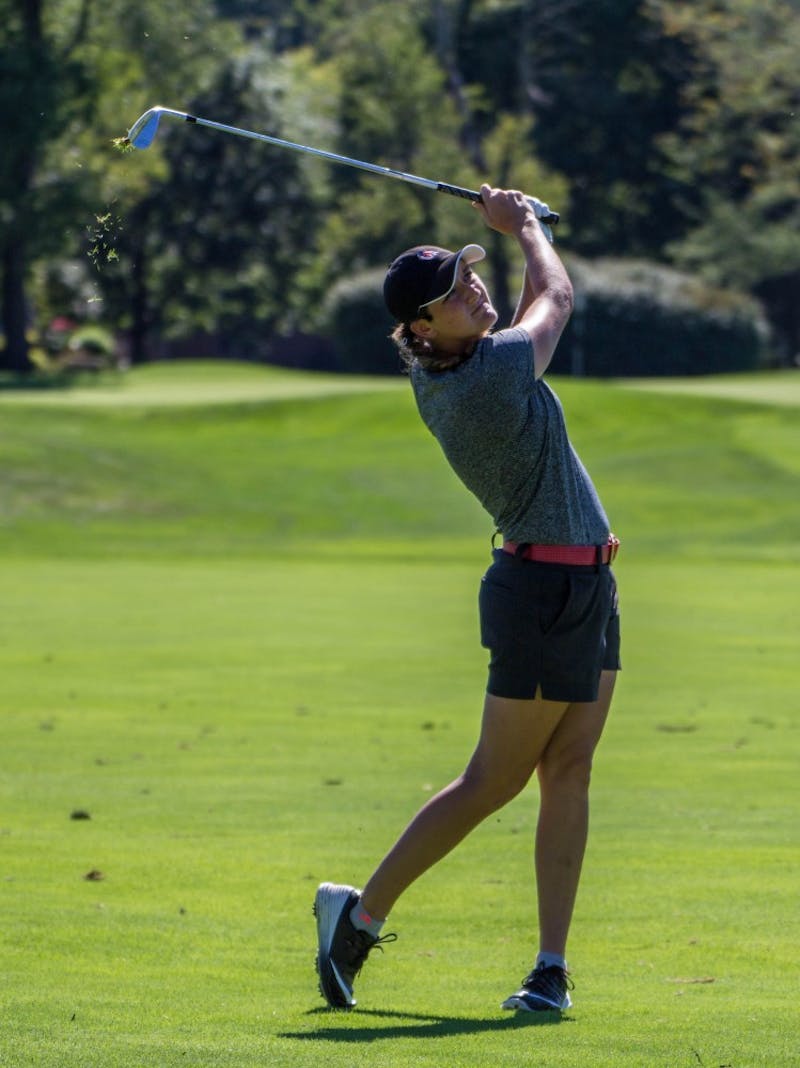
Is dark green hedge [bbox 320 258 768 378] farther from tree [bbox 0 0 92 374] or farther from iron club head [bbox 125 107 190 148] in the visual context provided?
iron club head [bbox 125 107 190 148]

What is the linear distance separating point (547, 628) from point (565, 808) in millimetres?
518

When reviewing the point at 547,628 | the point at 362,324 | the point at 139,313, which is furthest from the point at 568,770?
the point at 139,313

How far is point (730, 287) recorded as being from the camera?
5878cm

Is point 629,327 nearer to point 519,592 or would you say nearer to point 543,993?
point 519,592

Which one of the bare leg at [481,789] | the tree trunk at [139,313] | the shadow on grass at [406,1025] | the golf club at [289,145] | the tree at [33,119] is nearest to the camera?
the shadow on grass at [406,1025]

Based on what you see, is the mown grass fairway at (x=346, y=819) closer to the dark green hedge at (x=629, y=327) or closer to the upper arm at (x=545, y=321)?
the upper arm at (x=545, y=321)

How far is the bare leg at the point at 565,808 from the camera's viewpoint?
5492 millimetres

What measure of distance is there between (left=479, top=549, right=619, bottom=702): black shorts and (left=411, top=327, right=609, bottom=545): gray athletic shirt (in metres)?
0.09

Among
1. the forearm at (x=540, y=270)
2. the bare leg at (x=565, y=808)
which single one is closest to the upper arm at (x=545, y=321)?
the forearm at (x=540, y=270)

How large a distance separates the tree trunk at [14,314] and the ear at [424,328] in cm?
4093

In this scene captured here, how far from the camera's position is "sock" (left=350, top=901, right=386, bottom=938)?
553 cm

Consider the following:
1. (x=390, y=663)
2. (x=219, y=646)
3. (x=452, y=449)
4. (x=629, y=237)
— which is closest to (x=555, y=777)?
(x=452, y=449)

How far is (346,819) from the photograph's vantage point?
8.27 meters

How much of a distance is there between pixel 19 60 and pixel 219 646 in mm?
26044
